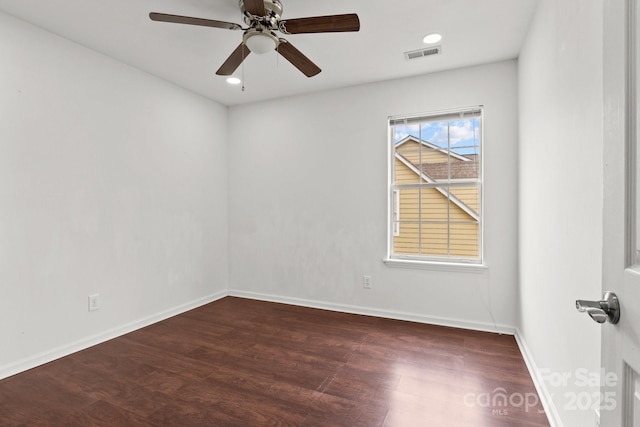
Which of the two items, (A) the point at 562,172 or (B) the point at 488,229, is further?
(B) the point at 488,229

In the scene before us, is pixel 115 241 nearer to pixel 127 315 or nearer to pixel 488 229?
pixel 127 315

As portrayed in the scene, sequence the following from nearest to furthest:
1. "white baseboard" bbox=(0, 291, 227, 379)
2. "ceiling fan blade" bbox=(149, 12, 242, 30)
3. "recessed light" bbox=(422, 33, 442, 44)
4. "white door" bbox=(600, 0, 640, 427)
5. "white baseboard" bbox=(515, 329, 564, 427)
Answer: "white door" bbox=(600, 0, 640, 427) < "white baseboard" bbox=(515, 329, 564, 427) < "ceiling fan blade" bbox=(149, 12, 242, 30) < "white baseboard" bbox=(0, 291, 227, 379) < "recessed light" bbox=(422, 33, 442, 44)

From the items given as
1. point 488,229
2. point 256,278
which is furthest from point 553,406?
point 256,278

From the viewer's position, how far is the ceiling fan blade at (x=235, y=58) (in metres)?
2.17

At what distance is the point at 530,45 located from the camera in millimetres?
2371

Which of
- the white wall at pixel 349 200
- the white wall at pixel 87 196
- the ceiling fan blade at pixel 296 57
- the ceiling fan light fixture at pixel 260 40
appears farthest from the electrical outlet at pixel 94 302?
the ceiling fan blade at pixel 296 57

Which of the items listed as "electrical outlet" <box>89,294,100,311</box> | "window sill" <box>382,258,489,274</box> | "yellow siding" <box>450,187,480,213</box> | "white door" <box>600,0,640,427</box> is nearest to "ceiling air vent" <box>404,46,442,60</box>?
"yellow siding" <box>450,187,480,213</box>

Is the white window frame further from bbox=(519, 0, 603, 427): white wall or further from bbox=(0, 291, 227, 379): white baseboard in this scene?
bbox=(0, 291, 227, 379): white baseboard

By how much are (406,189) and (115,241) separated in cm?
305

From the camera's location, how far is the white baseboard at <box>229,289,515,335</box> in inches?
121

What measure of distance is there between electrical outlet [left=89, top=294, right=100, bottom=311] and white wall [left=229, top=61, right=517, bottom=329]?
1.75 m

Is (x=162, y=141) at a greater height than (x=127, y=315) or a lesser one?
greater

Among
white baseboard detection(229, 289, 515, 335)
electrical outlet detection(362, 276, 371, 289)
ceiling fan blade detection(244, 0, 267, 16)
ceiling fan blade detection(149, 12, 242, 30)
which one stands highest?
ceiling fan blade detection(244, 0, 267, 16)

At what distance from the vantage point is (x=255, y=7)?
5.97ft
